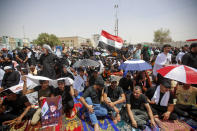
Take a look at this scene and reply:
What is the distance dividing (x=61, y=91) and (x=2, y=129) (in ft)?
5.03

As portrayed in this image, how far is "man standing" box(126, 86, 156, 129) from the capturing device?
269 cm

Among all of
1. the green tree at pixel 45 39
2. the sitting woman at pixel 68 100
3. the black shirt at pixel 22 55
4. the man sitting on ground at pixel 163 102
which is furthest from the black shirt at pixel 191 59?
the green tree at pixel 45 39

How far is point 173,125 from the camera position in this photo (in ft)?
9.12

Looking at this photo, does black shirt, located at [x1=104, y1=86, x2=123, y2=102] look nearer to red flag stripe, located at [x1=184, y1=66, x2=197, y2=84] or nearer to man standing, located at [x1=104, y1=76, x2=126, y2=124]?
man standing, located at [x1=104, y1=76, x2=126, y2=124]

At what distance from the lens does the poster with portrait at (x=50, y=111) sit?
2.71 metres

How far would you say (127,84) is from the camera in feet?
13.2

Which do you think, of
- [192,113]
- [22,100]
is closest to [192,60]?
[192,113]

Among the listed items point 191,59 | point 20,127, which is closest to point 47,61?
point 20,127

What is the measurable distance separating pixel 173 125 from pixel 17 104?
405cm

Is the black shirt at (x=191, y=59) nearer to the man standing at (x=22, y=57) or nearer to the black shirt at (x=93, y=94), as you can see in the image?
Result: the black shirt at (x=93, y=94)

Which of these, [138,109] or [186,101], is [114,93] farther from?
[186,101]

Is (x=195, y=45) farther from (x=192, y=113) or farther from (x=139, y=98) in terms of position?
(x=139, y=98)

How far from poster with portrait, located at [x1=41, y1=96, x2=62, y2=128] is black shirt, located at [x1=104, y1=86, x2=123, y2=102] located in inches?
54.1

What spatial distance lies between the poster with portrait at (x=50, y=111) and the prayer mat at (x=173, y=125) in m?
2.56
